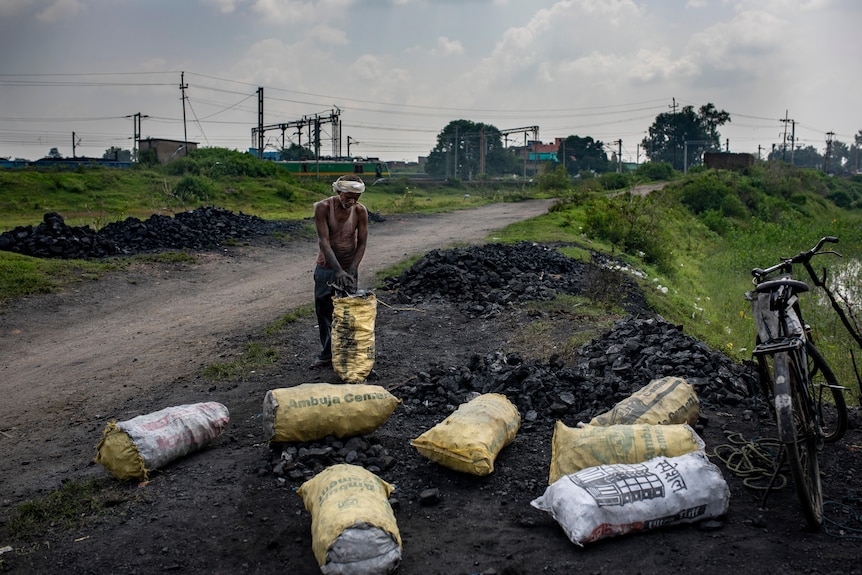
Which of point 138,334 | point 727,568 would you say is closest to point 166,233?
point 138,334

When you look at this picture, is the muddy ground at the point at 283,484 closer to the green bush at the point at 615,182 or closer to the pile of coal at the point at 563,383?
the pile of coal at the point at 563,383

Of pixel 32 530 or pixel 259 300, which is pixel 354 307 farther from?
pixel 259 300

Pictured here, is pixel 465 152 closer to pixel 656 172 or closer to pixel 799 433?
pixel 656 172

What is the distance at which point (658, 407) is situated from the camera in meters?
4.43

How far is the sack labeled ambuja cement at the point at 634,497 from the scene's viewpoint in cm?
329

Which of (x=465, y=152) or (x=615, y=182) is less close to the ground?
(x=465, y=152)

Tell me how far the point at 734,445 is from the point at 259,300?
719cm

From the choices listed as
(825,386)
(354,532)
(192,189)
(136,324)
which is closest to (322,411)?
(354,532)

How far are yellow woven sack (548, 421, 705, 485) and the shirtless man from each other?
9.33 feet

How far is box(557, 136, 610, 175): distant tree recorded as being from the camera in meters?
70.5

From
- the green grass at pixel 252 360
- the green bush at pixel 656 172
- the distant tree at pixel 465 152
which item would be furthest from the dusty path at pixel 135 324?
the distant tree at pixel 465 152

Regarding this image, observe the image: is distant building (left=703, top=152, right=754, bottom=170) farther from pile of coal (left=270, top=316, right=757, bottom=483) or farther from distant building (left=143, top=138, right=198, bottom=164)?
pile of coal (left=270, top=316, right=757, bottom=483)

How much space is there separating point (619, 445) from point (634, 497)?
50 centimetres

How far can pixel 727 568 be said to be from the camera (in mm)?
3102
